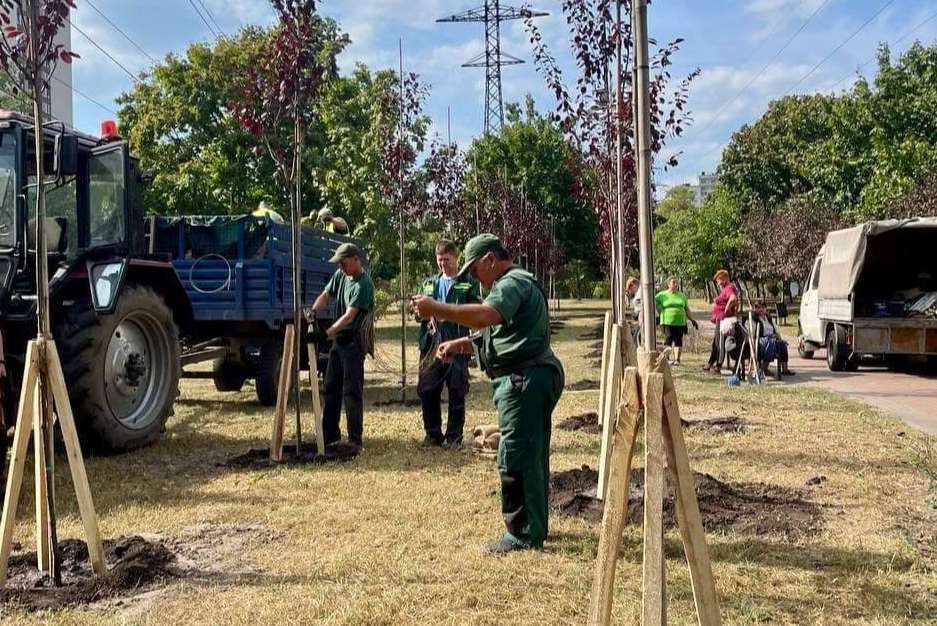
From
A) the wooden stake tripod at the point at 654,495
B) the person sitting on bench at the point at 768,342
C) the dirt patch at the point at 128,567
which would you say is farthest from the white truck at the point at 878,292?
the wooden stake tripod at the point at 654,495

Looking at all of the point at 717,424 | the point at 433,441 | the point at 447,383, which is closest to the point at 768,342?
the point at 717,424

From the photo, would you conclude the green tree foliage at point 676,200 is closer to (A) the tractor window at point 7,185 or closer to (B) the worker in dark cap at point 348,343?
(B) the worker in dark cap at point 348,343

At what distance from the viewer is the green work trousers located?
16.0 ft

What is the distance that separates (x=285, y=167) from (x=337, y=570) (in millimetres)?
4339

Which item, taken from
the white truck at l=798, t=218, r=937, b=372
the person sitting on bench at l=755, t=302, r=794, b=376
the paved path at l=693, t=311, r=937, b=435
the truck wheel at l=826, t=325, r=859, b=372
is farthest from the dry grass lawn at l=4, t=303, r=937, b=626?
the truck wheel at l=826, t=325, r=859, b=372

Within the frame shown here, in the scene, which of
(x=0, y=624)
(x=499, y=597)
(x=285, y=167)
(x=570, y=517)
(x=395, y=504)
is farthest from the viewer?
(x=285, y=167)

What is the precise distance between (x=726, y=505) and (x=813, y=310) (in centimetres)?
1252

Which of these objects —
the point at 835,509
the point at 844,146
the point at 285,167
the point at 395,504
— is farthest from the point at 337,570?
the point at 844,146

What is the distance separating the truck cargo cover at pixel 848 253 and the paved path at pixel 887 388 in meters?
1.39

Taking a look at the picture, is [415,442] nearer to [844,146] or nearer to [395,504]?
[395,504]

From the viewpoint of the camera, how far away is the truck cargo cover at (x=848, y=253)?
546 inches

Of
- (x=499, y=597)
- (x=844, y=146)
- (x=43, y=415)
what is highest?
(x=844, y=146)

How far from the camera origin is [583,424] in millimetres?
9258

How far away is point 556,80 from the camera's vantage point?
9328 millimetres
